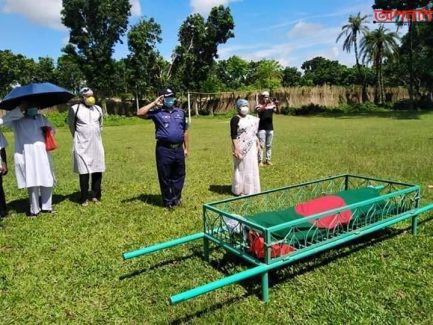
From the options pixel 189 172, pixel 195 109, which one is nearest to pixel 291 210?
pixel 189 172

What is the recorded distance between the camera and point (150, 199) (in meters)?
7.31

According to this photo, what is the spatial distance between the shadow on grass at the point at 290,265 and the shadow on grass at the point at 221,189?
125 inches

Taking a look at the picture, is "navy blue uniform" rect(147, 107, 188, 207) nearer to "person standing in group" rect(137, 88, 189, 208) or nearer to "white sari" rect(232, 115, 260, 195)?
"person standing in group" rect(137, 88, 189, 208)

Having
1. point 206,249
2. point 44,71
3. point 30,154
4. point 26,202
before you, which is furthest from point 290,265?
point 44,71

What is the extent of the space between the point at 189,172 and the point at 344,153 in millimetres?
4887

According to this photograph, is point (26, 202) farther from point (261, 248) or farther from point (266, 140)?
point (266, 140)

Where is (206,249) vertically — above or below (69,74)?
below

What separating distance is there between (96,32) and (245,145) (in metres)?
40.5

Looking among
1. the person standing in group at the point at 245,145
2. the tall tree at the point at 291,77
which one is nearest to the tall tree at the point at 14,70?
the tall tree at the point at 291,77

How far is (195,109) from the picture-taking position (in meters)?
41.4

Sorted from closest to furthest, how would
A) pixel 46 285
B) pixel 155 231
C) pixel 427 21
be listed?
pixel 46 285 → pixel 155 231 → pixel 427 21

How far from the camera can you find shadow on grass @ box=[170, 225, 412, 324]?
11.6ft

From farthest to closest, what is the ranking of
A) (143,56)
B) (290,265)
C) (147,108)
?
(143,56)
(147,108)
(290,265)

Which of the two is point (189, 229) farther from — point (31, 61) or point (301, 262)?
point (31, 61)
